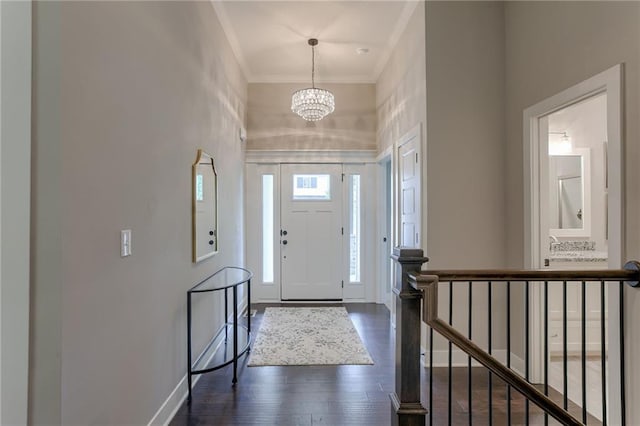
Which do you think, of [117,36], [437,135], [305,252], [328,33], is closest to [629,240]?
[437,135]

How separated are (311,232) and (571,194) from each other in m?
3.14

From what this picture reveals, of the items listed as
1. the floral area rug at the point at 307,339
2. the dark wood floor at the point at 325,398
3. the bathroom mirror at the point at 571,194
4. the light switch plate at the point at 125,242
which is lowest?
the dark wood floor at the point at 325,398

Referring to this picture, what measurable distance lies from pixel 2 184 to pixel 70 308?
514 mm

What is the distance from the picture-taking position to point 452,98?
9.65ft

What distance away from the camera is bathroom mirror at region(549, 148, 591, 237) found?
11.4 ft

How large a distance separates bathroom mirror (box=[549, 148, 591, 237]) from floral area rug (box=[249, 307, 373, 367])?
239 centimetres

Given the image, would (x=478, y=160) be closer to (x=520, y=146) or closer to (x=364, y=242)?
(x=520, y=146)

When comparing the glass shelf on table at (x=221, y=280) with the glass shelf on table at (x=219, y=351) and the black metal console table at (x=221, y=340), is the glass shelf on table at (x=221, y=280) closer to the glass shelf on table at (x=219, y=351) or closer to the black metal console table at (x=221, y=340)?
the black metal console table at (x=221, y=340)

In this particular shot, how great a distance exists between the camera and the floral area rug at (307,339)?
305 cm

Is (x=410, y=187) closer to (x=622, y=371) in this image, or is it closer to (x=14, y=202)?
(x=622, y=371)

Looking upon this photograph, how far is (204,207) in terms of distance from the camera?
2.85 m

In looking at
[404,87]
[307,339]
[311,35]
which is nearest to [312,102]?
[311,35]

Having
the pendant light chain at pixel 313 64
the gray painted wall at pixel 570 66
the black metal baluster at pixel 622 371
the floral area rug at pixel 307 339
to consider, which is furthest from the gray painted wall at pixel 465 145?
the pendant light chain at pixel 313 64

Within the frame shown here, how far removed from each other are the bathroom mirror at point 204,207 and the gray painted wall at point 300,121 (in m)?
1.88
